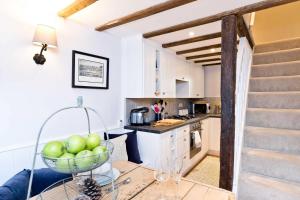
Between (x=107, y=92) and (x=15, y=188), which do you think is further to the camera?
(x=107, y=92)

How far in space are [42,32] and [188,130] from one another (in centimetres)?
262

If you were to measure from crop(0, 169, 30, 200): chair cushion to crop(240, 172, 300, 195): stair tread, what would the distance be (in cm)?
208

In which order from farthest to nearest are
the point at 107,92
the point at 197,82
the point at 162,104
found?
the point at 197,82 → the point at 162,104 → the point at 107,92

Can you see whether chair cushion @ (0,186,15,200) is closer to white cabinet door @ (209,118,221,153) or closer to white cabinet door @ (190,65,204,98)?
white cabinet door @ (190,65,204,98)

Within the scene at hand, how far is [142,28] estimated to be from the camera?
248cm

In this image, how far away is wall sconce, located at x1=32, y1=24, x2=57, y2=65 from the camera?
A: 1736 mm

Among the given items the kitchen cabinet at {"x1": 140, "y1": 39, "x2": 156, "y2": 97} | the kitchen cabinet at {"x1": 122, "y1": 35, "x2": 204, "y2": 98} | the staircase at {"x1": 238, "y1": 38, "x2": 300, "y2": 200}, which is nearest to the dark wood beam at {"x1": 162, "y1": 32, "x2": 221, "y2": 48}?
the kitchen cabinet at {"x1": 122, "y1": 35, "x2": 204, "y2": 98}

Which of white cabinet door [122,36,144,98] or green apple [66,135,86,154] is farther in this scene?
white cabinet door [122,36,144,98]

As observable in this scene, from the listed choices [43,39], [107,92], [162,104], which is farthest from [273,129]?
[43,39]

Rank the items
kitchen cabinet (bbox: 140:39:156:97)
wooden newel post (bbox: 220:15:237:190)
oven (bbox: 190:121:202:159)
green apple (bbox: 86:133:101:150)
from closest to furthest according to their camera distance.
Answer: green apple (bbox: 86:133:101:150)
wooden newel post (bbox: 220:15:237:190)
kitchen cabinet (bbox: 140:39:156:97)
oven (bbox: 190:121:202:159)

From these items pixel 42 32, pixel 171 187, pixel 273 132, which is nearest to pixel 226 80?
pixel 273 132

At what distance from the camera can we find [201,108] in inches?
192

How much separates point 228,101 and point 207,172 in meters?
1.99

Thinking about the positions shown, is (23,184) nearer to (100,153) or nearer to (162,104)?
(100,153)
